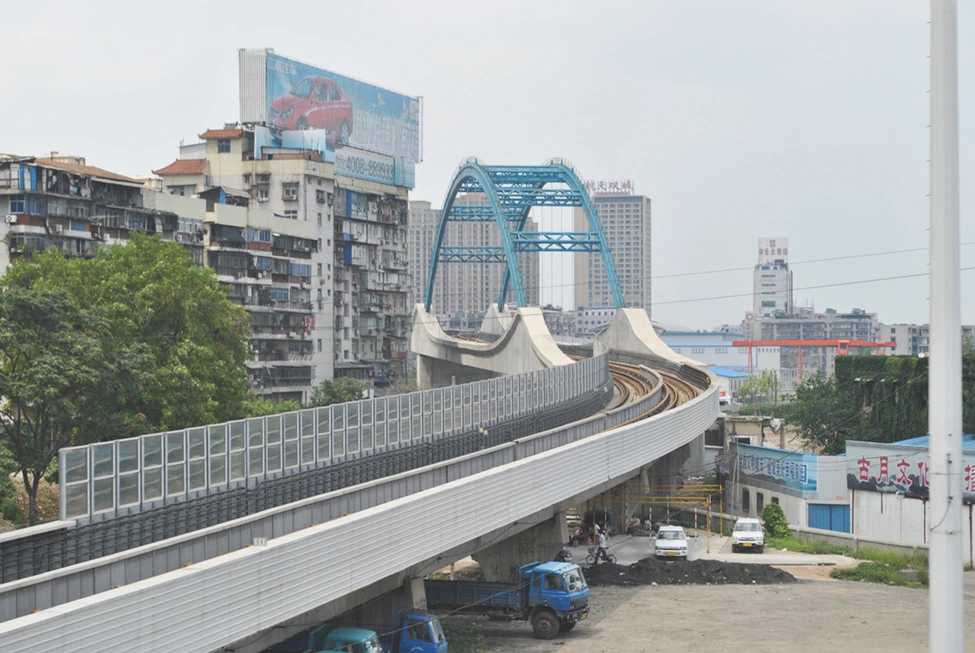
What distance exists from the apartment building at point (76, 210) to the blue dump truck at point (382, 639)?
46683mm

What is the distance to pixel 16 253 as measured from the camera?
70.2 metres

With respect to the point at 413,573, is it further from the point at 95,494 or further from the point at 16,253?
the point at 16,253

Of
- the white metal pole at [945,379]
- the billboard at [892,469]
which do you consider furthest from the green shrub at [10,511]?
the white metal pole at [945,379]

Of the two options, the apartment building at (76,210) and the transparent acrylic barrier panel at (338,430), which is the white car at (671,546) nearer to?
the transparent acrylic barrier panel at (338,430)

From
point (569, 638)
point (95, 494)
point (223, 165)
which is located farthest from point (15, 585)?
point (223, 165)

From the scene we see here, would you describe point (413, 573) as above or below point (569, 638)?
above

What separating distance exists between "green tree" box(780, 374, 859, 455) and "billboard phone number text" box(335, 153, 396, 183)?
50743 millimetres

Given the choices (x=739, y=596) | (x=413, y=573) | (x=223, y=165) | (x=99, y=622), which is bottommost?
(x=739, y=596)

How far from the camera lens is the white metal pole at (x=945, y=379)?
932cm

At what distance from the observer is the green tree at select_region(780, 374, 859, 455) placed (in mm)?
72562

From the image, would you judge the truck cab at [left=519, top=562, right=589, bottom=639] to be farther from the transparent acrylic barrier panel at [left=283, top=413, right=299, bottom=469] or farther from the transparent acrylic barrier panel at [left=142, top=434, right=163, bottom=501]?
the transparent acrylic barrier panel at [left=142, top=434, right=163, bottom=501]

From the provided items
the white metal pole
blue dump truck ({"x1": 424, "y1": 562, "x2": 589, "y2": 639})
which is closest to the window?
blue dump truck ({"x1": 424, "y1": 562, "x2": 589, "y2": 639})

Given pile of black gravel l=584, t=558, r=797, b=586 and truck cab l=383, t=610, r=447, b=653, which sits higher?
truck cab l=383, t=610, r=447, b=653

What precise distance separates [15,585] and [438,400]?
74.7 ft
